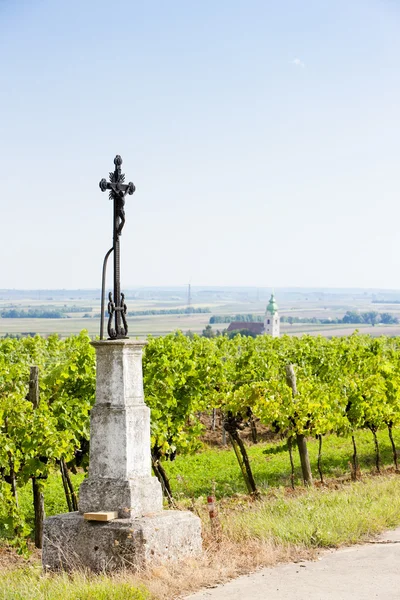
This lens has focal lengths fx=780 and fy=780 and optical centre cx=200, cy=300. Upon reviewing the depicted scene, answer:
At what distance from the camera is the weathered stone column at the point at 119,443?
7137mm

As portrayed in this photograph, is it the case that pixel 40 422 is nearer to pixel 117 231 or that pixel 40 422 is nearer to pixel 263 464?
pixel 117 231

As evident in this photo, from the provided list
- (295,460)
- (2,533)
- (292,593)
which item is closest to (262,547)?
(292,593)

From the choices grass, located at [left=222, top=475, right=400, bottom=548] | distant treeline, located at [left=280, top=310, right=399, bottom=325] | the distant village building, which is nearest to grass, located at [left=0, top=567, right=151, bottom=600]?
grass, located at [left=222, top=475, right=400, bottom=548]

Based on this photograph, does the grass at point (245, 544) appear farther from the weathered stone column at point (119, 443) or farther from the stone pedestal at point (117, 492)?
the weathered stone column at point (119, 443)

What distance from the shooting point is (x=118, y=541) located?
22.4ft

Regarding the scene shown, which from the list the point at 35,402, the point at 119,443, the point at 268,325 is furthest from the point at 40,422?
the point at 268,325

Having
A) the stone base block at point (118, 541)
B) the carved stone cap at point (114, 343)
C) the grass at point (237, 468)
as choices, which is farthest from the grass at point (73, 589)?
the grass at point (237, 468)

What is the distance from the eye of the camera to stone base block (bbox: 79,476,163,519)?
23.2ft

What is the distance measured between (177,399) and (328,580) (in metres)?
8.10

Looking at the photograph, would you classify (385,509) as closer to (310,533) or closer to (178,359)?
(310,533)

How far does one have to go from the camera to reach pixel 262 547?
710 cm

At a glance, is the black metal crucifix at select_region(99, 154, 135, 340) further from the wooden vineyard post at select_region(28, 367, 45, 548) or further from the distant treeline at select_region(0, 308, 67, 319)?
the distant treeline at select_region(0, 308, 67, 319)

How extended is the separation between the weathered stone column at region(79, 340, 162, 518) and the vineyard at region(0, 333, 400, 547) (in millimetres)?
4192

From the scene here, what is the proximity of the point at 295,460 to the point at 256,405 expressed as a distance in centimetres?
653
